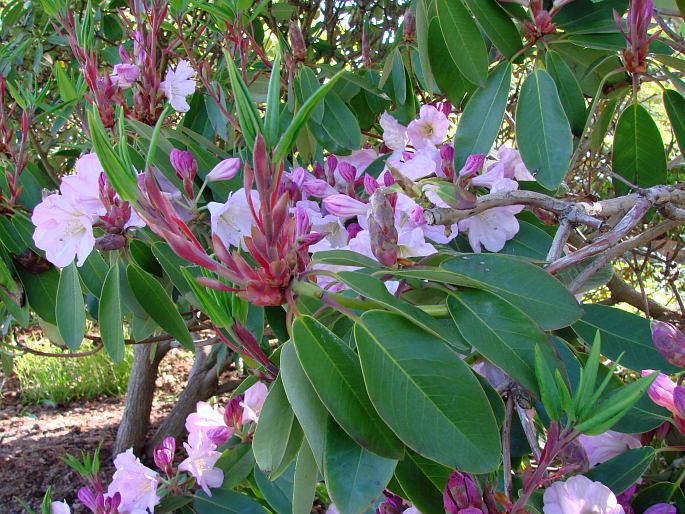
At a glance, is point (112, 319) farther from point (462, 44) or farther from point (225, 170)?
point (462, 44)

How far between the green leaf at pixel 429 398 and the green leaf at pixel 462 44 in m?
0.64

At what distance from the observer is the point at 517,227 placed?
91cm

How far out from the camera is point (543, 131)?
98 centimetres

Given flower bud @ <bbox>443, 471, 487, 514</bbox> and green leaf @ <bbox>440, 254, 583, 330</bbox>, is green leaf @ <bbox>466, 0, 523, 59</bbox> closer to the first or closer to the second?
green leaf @ <bbox>440, 254, 583, 330</bbox>

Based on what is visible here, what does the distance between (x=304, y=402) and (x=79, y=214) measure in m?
0.54

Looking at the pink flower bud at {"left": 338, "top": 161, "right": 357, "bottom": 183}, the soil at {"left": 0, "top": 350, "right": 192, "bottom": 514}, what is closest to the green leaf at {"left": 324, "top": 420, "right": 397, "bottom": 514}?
the pink flower bud at {"left": 338, "top": 161, "right": 357, "bottom": 183}

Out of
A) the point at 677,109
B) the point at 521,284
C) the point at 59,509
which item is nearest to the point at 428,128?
the point at 677,109

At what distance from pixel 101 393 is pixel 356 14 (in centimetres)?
291

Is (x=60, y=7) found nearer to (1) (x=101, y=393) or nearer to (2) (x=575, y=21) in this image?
(2) (x=575, y=21)

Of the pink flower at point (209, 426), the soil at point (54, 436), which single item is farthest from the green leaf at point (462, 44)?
the soil at point (54, 436)

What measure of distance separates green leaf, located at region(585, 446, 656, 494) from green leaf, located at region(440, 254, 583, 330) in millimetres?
257

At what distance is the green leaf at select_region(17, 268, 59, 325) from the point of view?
50.6 inches

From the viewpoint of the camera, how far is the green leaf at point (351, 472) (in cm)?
53

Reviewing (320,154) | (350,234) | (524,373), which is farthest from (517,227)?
(320,154)
